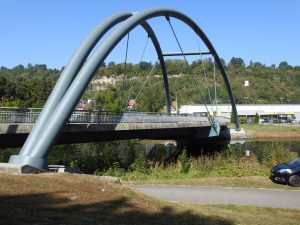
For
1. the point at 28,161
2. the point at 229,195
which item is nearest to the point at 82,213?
the point at 229,195

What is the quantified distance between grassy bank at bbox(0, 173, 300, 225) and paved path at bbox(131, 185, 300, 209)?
1719mm

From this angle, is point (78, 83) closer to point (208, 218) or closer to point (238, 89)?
point (208, 218)

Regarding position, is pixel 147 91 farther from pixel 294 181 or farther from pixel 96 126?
pixel 294 181

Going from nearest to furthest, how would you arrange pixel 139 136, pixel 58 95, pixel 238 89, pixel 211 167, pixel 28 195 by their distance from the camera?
pixel 28 195
pixel 58 95
pixel 211 167
pixel 139 136
pixel 238 89

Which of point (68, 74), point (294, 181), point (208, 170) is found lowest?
point (208, 170)

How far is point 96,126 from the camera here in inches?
1089

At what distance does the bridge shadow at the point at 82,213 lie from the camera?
7586 millimetres

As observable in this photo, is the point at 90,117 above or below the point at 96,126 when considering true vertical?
above

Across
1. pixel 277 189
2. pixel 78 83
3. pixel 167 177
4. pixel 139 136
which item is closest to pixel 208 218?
pixel 277 189

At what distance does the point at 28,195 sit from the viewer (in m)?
9.37

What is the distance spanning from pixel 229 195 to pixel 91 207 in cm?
746

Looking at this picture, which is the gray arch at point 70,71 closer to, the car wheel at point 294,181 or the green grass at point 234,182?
the green grass at point 234,182

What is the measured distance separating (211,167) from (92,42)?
9786 mm

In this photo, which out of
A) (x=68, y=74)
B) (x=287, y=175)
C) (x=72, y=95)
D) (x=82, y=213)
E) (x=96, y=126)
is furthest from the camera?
(x=96, y=126)
